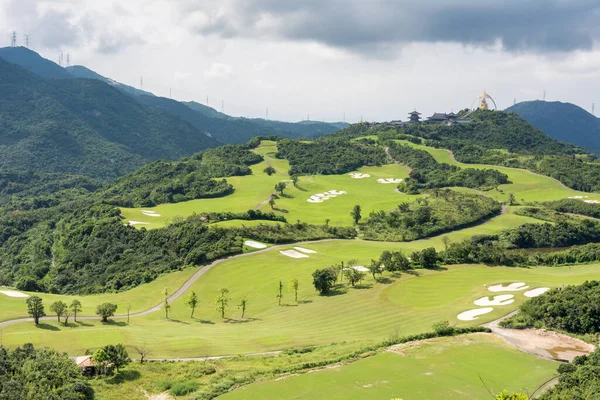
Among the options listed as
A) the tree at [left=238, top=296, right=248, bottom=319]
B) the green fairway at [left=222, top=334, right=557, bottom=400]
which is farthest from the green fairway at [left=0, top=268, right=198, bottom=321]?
the green fairway at [left=222, top=334, right=557, bottom=400]

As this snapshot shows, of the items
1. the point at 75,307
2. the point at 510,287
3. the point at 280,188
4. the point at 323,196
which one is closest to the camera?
the point at 75,307

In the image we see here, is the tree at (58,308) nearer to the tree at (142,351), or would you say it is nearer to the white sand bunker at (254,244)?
the tree at (142,351)

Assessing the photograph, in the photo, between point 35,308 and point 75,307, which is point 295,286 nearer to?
point 75,307

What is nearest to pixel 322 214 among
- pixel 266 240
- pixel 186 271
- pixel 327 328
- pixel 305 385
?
pixel 266 240

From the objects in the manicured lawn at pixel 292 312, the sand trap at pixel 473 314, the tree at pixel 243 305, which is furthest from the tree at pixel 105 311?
the sand trap at pixel 473 314

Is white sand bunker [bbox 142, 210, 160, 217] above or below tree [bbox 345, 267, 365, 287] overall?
above

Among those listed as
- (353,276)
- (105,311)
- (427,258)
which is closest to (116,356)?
(105,311)

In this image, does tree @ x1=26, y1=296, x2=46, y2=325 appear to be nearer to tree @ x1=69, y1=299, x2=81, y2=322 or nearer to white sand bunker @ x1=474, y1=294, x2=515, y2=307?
tree @ x1=69, y1=299, x2=81, y2=322
